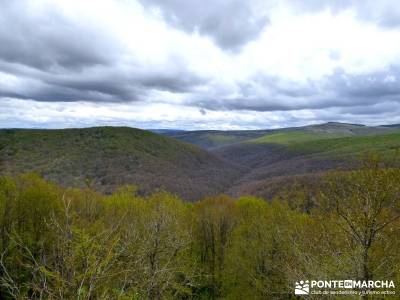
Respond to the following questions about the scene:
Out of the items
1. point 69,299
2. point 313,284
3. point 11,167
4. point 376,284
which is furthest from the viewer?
point 11,167

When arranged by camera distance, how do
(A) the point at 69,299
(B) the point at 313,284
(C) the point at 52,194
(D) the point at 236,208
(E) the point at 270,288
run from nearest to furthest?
1. (A) the point at 69,299
2. (B) the point at 313,284
3. (E) the point at 270,288
4. (C) the point at 52,194
5. (D) the point at 236,208

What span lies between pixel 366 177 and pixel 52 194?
107ft

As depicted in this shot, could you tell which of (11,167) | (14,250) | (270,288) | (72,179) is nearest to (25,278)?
(14,250)

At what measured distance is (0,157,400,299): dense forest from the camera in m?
7.41

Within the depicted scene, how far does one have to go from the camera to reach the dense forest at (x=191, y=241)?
741cm

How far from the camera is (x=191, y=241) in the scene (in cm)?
3122

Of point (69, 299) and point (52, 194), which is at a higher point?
point (69, 299)

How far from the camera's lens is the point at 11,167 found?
166m

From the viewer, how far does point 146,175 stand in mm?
198000

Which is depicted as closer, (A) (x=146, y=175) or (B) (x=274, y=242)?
(B) (x=274, y=242)

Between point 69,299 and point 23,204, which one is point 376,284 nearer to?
point 69,299

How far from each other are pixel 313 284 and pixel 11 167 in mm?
186121

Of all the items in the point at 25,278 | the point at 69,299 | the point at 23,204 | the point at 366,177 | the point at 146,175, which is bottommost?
the point at 146,175

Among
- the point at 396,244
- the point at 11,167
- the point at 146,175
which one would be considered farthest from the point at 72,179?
the point at 396,244
